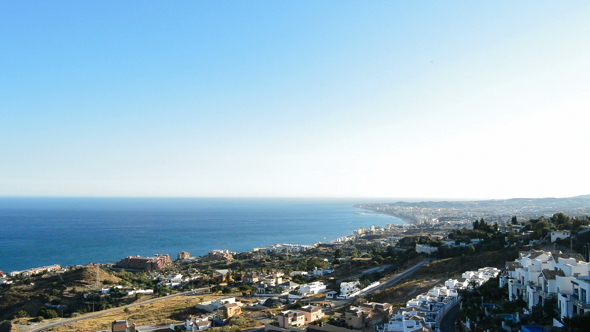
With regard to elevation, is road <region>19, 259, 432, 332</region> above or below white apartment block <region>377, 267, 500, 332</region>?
below

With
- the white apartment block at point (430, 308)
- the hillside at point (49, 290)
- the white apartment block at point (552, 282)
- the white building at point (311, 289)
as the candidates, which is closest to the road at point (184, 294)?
the hillside at point (49, 290)

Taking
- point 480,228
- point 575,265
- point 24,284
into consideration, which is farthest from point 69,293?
point 480,228

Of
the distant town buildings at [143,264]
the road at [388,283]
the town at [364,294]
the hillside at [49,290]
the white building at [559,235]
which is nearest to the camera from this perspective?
the town at [364,294]

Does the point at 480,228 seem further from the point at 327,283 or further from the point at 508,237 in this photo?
the point at 327,283

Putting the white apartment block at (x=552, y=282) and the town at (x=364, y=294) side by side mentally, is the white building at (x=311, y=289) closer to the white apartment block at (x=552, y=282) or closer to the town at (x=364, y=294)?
the town at (x=364, y=294)

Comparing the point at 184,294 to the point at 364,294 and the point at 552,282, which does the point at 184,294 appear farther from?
the point at 552,282

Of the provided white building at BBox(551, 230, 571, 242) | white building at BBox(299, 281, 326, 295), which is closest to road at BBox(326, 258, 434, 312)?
white building at BBox(299, 281, 326, 295)

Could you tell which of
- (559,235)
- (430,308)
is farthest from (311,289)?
(559,235)

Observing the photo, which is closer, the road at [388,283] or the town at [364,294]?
the town at [364,294]

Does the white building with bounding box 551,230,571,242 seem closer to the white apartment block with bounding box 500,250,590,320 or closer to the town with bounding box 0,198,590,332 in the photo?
the town with bounding box 0,198,590,332

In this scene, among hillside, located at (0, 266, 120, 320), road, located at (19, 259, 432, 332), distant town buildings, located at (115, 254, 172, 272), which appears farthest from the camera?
distant town buildings, located at (115, 254, 172, 272)

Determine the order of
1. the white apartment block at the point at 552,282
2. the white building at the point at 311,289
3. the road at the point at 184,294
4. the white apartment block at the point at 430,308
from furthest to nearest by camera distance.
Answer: the white building at the point at 311,289, the road at the point at 184,294, the white apartment block at the point at 430,308, the white apartment block at the point at 552,282

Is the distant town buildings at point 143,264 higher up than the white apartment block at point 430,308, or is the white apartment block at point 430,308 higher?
the white apartment block at point 430,308
